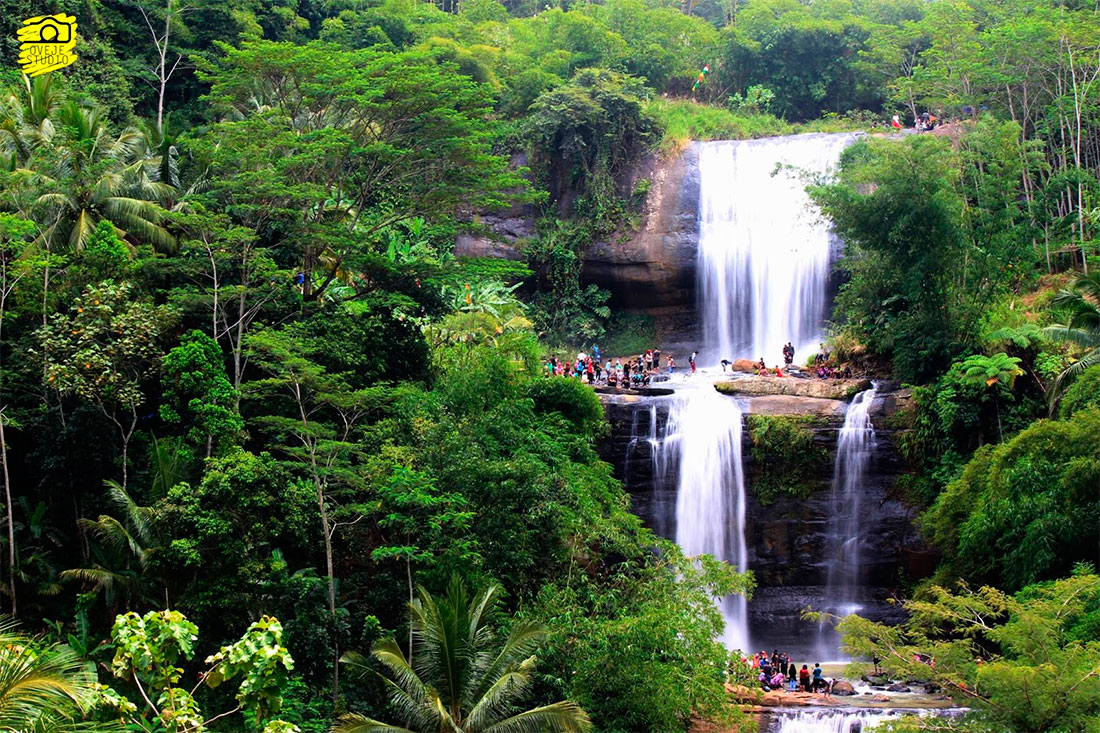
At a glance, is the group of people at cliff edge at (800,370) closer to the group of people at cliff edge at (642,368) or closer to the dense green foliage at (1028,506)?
the group of people at cliff edge at (642,368)

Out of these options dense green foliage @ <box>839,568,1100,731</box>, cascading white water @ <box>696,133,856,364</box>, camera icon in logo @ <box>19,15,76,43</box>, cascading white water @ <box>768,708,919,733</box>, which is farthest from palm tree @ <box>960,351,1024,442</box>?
camera icon in logo @ <box>19,15,76,43</box>

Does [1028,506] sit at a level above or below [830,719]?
above

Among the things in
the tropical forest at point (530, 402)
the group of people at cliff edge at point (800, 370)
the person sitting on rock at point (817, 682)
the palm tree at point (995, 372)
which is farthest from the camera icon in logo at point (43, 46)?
the palm tree at point (995, 372)

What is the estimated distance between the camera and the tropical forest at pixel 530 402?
16.4m

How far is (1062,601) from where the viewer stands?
55.7 feet

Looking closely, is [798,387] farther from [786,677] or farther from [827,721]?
[827,721]

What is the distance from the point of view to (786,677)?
22234 millimetres

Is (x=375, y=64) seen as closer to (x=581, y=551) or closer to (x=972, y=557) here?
(x=581, y=551)

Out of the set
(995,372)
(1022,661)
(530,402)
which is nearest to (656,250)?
(995,372)

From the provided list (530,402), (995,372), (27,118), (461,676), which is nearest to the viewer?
(461,676)

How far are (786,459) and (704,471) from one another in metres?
2.02

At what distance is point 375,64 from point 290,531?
11.0 m

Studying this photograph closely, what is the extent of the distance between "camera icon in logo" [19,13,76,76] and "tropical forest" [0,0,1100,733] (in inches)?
6.7

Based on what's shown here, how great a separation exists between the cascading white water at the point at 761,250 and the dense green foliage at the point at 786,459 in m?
7.91
